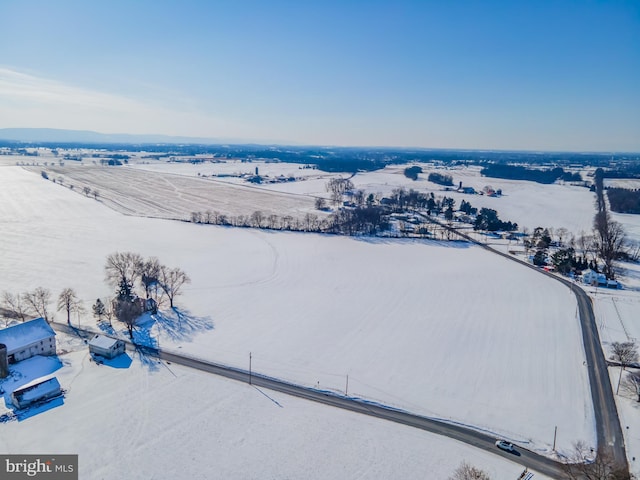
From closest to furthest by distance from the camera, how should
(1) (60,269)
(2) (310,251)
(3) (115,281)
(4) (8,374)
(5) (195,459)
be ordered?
(5) (195,459) → (4) (8,374) → (3) (115,281) → (1) (60,269) → (2) (310,251)

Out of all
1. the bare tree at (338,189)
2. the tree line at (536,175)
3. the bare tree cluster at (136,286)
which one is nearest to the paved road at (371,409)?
the bare tree cluster at (136,286)

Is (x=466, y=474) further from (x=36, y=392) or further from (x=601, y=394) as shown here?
(x=36, y=392)

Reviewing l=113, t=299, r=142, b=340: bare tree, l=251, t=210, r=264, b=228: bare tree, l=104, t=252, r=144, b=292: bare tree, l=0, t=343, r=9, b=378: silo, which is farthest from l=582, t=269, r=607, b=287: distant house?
l=0, t=343, r=9, b=378: silo

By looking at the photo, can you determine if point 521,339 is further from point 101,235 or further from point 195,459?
point 101,235

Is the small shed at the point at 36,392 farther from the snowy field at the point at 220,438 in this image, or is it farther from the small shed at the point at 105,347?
the small shed at the point at 105,347

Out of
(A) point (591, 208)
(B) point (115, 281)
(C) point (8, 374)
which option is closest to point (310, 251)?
(B) point (115, 281)

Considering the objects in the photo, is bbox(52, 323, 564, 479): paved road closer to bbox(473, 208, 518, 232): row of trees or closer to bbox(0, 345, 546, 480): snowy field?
bbox(0, 345, 546, 480): snowy field

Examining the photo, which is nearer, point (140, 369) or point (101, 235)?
point (140, 369)
